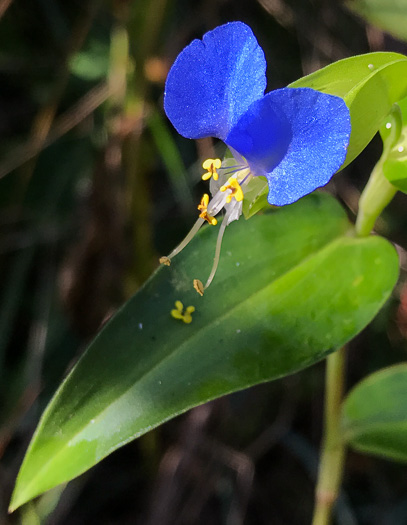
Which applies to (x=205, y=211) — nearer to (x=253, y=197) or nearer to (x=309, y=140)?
(x=253, y=197)

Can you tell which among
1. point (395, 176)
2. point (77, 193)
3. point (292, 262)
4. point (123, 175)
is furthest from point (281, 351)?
point (77, 193)

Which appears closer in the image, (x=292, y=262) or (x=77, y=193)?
(x=292, y=262)

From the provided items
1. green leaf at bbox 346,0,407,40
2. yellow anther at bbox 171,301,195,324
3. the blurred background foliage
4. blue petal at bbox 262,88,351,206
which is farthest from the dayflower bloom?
green leaf at bbox 346,0,407,40

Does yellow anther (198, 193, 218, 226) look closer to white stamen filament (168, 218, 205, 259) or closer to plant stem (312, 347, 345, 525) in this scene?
white stamen filament (168, 218, 205, 259)

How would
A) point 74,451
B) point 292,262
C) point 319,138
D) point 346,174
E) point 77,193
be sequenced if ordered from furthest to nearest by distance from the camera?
point 346,174
point 77,193
point 292,262
point 74,451
point 319,138

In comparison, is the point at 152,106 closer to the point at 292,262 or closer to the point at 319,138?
the point at 292,262

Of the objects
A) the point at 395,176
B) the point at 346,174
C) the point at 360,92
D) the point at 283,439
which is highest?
the point at 360,92

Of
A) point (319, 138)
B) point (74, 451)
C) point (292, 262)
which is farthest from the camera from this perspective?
point (292, 262)
